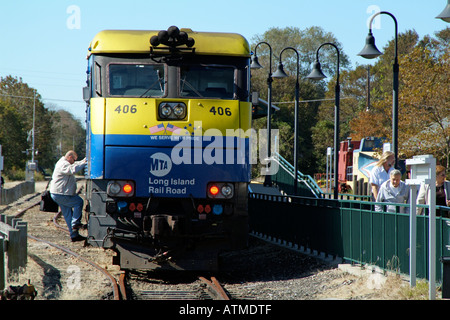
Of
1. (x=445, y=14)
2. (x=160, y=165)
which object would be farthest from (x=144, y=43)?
(x=445, y=14)

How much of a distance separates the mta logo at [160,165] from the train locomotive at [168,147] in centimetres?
2

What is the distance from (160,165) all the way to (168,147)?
32cm

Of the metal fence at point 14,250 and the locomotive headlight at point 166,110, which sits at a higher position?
the locomotive headlight at point 166,110

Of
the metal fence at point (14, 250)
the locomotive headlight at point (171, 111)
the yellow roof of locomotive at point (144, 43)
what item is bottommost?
the metal fence at point (14, 250)

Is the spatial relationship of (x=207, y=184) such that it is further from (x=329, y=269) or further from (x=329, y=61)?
(x=329, y=61)

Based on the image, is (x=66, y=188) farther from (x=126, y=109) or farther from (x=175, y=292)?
(x=175, y=292)

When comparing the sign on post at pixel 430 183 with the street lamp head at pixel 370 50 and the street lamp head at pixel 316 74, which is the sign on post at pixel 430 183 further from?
the street lamp head at pixel 316 74

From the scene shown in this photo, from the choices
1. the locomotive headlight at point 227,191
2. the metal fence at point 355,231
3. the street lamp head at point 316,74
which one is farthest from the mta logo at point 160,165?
the street lamp head at point 316,74

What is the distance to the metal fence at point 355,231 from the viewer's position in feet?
31.5

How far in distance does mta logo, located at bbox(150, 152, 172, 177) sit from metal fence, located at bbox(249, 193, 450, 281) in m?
3.36

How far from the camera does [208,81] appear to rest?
11.4 metres

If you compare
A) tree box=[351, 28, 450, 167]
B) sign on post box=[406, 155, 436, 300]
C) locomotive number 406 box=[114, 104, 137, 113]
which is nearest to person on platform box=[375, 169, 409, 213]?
sign on post box=[406, 155, 436, 300]

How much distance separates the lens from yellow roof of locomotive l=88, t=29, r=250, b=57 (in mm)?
11266
